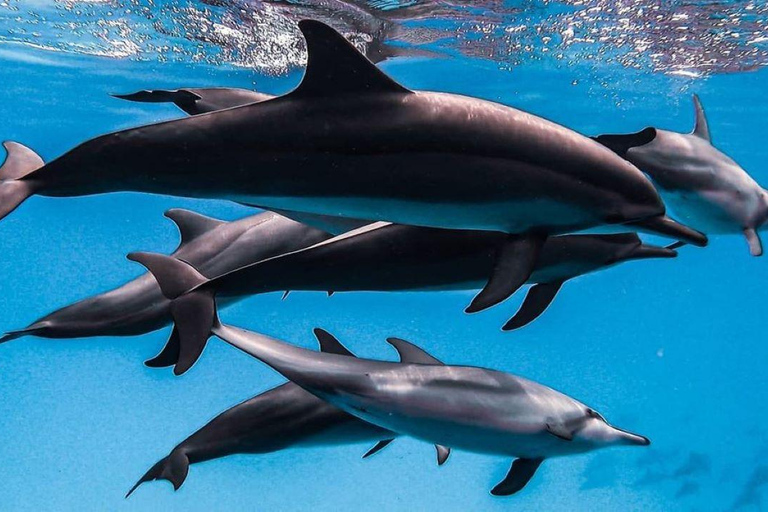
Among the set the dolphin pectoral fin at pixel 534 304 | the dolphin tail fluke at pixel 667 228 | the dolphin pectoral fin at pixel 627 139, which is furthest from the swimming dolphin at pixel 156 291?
the dolphin tail fluke at pixel 667 228

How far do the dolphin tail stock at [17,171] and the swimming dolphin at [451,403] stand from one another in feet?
3.72

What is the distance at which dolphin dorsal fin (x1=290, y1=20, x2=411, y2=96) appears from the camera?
2611mm

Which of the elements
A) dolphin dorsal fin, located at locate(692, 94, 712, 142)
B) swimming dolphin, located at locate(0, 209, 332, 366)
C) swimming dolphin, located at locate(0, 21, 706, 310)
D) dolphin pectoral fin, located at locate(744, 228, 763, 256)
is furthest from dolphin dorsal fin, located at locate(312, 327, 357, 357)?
dolphin dorsal fin, located at locate(692, 94, 712, 142)

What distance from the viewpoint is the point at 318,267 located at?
10.7ft

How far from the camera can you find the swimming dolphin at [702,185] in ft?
14.0

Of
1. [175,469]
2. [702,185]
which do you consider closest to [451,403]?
[175,469]

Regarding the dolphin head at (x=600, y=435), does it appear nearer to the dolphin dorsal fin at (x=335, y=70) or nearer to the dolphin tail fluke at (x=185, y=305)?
the dolphin tail fluke at (x=185, y=305)

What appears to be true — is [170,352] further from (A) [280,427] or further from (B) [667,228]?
(B) [667,228]

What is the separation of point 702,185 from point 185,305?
3.26m

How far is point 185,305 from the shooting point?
3115 mm

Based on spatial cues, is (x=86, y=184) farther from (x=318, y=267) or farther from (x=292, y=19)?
(x=292, y=19)

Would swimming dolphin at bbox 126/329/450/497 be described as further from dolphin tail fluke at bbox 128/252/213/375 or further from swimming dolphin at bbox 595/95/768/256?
swimming dolphin at bbox 595/95/768/256

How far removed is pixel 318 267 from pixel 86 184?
109 cm

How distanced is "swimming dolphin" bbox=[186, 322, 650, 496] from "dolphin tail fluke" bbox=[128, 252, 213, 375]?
276 mm
